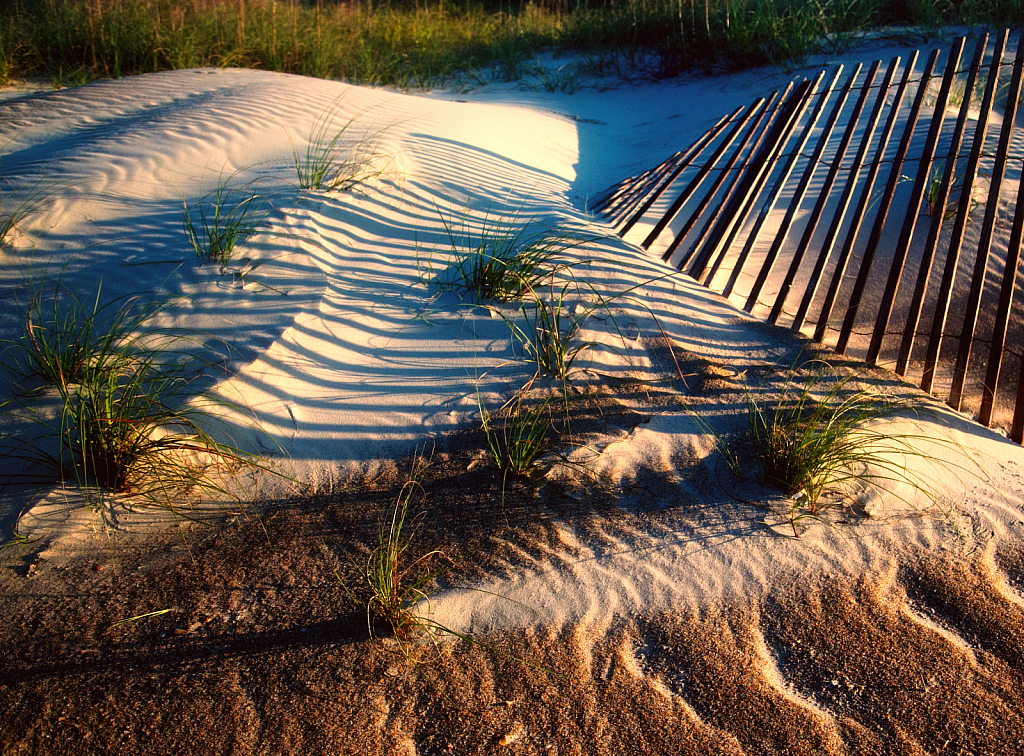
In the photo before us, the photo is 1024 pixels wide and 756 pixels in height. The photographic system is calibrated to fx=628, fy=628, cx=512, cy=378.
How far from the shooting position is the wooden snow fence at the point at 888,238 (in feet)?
8.54

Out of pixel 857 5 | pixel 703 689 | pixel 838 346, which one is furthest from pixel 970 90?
pixel 857 5

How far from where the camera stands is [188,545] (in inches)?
76.7

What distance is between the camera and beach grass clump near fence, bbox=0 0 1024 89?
262 inches

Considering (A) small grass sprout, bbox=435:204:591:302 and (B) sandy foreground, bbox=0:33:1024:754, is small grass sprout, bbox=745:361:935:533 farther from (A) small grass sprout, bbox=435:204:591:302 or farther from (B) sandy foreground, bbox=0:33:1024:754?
(A) small grass sprout, bbox=435:204:591:302

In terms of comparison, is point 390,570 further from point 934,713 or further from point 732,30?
point 732,30

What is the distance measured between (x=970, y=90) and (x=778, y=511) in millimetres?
2201

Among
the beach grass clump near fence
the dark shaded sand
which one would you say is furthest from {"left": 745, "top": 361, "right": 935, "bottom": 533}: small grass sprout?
the beach grass clump near fence

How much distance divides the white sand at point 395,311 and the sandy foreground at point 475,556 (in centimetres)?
1

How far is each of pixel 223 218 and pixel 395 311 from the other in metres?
1.16

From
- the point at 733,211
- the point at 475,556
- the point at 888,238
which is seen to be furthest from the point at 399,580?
the point at 888,238

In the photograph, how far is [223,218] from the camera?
129 inches

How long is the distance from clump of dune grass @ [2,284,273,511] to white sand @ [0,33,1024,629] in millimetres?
140

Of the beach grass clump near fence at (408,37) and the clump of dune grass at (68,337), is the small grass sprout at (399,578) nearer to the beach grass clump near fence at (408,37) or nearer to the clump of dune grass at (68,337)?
the clump of dune grass at (68,337)

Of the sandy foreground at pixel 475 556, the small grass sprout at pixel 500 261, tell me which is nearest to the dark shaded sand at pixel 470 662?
the sandy foreground at pixel 475 556
